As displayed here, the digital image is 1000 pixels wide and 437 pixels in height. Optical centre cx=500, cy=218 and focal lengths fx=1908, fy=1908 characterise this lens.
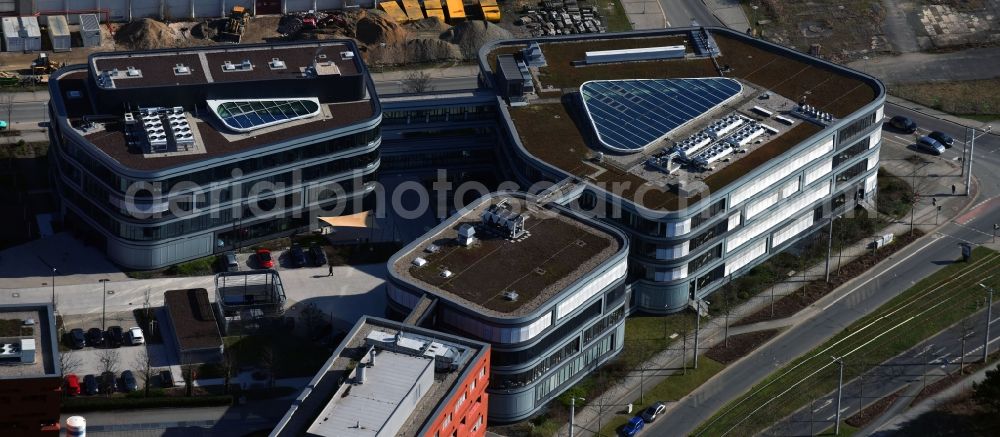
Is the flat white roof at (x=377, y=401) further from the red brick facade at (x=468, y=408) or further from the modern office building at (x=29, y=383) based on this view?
the modern office building at (x=29, y=383)

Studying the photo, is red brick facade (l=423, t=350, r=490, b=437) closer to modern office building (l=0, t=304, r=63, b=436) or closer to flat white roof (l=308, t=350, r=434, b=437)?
flat white roof (l=308, t=350, r=434, b=437)

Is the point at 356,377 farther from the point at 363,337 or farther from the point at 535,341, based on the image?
the point at 535,341

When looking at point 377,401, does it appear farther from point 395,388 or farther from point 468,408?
point 468,408

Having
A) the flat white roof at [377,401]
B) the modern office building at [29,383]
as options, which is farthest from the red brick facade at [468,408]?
the modern office building at [29,383]

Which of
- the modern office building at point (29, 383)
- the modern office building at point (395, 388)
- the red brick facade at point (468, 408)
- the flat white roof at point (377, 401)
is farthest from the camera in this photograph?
the modern office building at point (29, 383)

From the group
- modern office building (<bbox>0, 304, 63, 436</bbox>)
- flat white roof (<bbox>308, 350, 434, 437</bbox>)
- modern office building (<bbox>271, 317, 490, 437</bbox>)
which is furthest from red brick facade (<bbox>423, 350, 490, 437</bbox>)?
modern office building (<bbox>0, 304, 63, 436</bbox>)

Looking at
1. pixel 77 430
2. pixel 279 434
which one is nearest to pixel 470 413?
pixel 279 434
